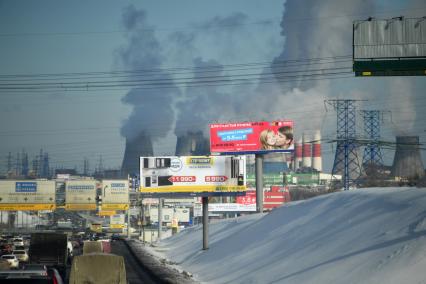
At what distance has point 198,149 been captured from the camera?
200 meters

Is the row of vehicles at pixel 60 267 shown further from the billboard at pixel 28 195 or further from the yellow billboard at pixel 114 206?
the billboard at pixel 28 195

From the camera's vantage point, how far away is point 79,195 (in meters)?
91.1

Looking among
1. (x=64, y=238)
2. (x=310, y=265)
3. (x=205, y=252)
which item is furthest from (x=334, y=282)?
(x=205, y=252)

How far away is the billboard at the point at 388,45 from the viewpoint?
104 feet

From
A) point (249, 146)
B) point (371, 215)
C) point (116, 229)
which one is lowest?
point (116, 229)

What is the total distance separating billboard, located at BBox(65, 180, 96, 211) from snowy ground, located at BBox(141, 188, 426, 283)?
149 ft

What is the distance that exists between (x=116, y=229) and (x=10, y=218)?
20490 millimetres

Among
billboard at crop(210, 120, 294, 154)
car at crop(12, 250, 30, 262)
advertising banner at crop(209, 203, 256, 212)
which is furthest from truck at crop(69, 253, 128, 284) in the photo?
advertising banner at crop(209, 203, 256, 212)

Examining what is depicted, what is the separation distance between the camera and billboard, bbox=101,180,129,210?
90562mm

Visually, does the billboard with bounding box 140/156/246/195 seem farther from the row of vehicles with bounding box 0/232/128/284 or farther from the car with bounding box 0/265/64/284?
the car with bounding box 0/265/64/284

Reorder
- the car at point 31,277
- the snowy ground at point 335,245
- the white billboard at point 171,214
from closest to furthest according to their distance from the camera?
1. the car at point 31,277
2. the snowy ground at point 335,245
3. the white billboard at point 171,214

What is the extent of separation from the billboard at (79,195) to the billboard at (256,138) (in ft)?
73.5

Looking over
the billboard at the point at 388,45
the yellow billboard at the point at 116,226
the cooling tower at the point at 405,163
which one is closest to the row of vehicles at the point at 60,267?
the billboard at the point at 388,45

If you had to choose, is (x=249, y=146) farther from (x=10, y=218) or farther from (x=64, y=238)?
(x=10, y=218)
